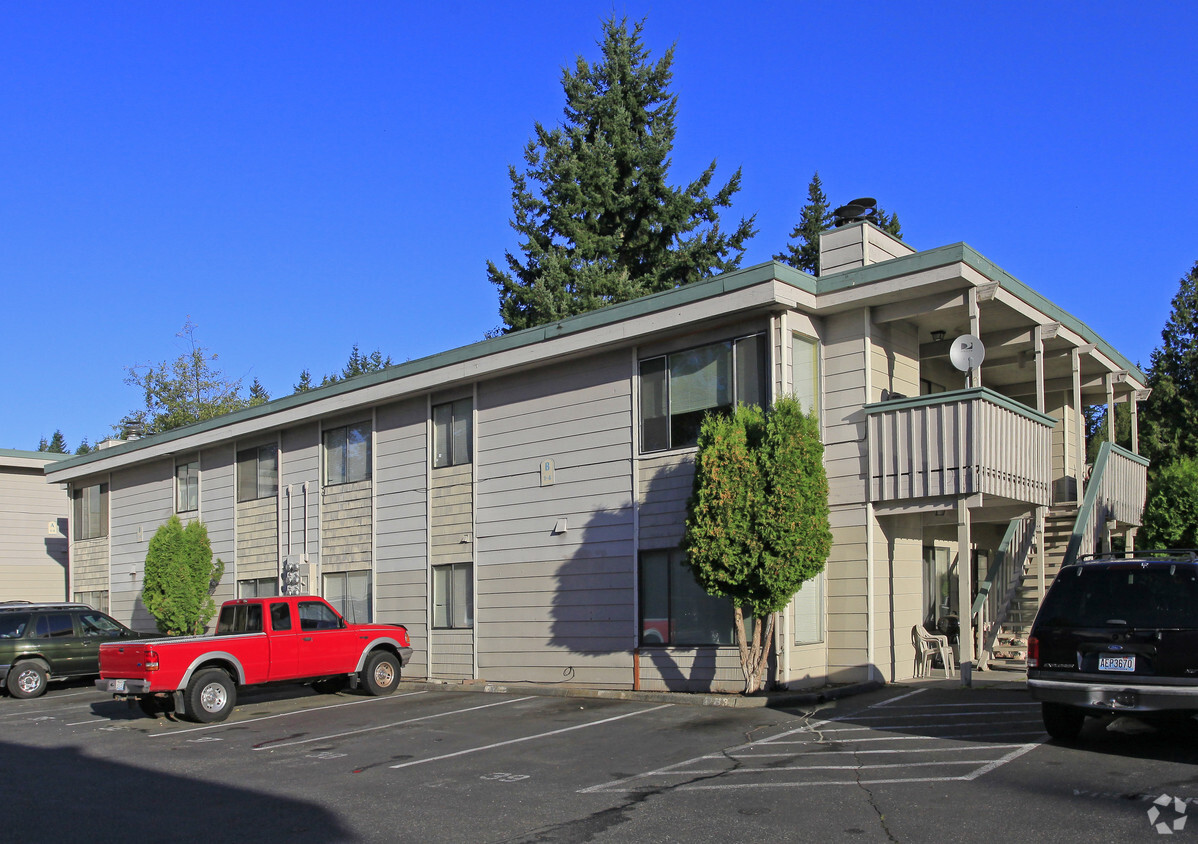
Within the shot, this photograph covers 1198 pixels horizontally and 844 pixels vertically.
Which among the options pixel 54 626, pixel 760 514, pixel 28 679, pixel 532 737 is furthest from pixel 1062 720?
pixel 54 626

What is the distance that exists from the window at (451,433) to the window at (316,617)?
3.95 metres

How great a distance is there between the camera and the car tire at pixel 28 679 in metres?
19.9

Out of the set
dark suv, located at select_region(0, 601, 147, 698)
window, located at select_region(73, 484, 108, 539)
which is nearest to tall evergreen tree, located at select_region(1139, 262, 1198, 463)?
dark suv, located at select_region(0, 601, 147, 698)

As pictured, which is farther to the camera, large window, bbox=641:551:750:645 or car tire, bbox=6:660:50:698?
car tire, bbox=6:660:50:698

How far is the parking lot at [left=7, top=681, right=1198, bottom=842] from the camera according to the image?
24.8ft

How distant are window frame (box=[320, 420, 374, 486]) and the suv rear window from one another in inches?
581

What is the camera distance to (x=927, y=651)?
15.3 metres

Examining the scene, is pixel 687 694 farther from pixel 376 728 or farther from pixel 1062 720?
pixel 1062 720

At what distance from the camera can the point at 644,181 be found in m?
37.0

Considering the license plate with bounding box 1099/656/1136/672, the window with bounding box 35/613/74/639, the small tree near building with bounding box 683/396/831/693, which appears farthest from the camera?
the window with bounding box 35/613/74/639

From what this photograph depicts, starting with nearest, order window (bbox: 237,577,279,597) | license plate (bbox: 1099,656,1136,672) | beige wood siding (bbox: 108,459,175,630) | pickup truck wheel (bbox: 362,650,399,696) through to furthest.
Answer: license plate (bbox: 1099,656,1136,672) → pickup truck wheel (bbox: 362,650,399,696) → window (bbox: 237,577,279,597) → beige wood siding (bbox: 108,459,175,630)

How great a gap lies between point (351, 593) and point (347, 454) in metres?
2.95

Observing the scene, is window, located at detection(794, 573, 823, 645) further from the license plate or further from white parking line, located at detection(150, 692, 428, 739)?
white parking line, located at detection(150, 692, 428, 739)

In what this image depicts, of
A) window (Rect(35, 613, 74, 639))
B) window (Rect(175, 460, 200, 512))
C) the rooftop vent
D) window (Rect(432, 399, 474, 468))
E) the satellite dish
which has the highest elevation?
the rooftop vent
